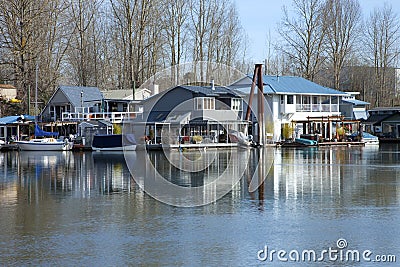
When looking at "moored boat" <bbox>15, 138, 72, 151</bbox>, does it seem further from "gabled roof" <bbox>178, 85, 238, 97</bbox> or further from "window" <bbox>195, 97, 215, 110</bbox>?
"gabled roof" <bbox>178, 85, 238, 97</bbox>

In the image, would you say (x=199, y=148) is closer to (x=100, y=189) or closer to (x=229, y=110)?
(x=229, y=110)

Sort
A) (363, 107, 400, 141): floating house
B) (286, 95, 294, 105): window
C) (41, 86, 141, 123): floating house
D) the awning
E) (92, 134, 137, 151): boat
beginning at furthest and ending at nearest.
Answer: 1. the awning
2. (363, 107, 400, 141): floating house
3. (286, 95, 294, 105): window
4. (41, 86, 141, 123): floating house
5. (92, 134, 137, 151): boat

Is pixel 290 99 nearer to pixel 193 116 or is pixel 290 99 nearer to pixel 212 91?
pixel 212 91

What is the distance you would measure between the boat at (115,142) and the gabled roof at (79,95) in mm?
11861

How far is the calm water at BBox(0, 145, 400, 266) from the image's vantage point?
1275 cm

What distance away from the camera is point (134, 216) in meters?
16.9

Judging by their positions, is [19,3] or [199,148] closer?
[199,148]

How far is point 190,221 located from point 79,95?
44.9 metres

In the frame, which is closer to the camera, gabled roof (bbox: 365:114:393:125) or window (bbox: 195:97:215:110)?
window (bbox: 195:97:215:110)

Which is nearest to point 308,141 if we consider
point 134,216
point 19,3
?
point 19,3

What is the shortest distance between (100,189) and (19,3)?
35.8m

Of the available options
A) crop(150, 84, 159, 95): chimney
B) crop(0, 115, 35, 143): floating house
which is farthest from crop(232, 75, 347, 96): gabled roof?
crop(0, 115, 35, 143): floating house

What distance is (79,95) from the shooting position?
59.4 meters

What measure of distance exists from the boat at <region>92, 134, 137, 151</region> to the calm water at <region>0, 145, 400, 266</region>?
18.6 meters
